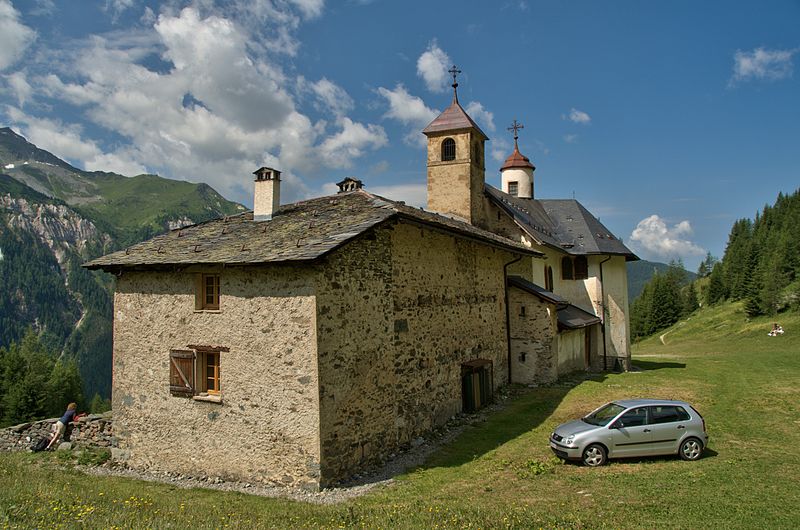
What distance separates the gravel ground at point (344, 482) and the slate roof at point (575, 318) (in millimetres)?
10882

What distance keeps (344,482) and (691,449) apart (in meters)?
7.84

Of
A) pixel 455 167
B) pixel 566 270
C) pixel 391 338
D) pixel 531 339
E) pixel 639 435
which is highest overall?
pixel 455 167

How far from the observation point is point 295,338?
11766 mm

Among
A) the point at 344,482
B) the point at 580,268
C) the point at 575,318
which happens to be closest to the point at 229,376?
the point at 344,482

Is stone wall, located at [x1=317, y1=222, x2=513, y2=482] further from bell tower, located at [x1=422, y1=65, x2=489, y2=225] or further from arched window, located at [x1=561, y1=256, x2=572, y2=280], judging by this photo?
arched window, located at [x1=561, y1=256, x2=572, y2=280]

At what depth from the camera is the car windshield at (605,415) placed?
40.4ft

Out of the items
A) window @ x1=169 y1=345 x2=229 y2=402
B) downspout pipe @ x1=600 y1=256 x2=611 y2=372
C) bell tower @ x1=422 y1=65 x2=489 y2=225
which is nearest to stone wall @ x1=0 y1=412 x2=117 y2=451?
window @ x1=169 y1=345 x2=229 y2=402

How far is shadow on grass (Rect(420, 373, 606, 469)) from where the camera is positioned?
45.4 ft

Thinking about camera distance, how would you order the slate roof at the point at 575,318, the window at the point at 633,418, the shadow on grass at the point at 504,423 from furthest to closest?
the slate roof at the point at 575,318 < the shadow on grass at the point at 504,423 < the window at the point at 633,418

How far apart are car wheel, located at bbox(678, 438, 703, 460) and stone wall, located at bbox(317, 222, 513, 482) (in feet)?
21.5

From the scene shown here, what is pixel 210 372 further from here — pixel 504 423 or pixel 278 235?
pixel 504 423

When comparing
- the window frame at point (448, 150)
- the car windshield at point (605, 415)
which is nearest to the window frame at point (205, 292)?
the car windshield at point (605, 415)

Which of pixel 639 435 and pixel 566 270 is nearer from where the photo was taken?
pixel 639 435

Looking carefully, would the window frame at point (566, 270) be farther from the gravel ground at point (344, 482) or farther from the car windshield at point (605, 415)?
the car windshield at point (605, 415)
